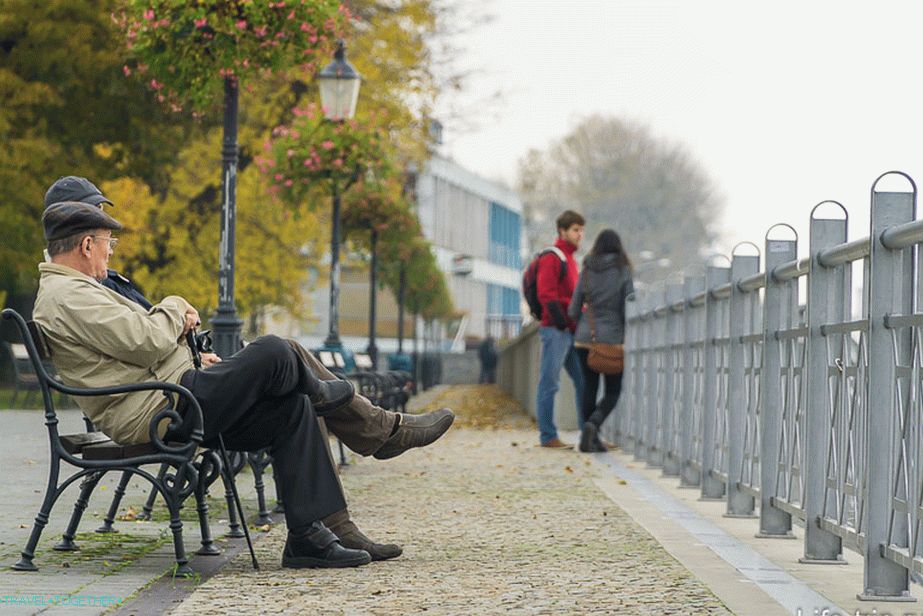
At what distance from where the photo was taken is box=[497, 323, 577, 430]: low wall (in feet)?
68.7

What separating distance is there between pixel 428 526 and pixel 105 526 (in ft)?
5.48

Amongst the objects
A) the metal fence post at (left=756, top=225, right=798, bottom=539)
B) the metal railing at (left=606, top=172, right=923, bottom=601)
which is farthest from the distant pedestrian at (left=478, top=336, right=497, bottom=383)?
the metal fence post at (left=756, top=225, right=798, bottom=539)

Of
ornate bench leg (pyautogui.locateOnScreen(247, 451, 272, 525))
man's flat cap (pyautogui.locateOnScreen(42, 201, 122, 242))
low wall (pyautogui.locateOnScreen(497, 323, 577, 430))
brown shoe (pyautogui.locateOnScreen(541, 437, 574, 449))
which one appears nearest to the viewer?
man's flat cap (pyautogui.locateOnScreen(42, 201, 122, 242))

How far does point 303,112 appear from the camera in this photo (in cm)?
2356

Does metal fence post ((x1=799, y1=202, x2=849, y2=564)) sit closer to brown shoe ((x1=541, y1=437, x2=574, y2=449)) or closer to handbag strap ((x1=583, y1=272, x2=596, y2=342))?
handbag strap ((x1=583, y1=272, x2=596, y2=342))

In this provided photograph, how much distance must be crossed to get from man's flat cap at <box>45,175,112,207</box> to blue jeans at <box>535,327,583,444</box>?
9807mm

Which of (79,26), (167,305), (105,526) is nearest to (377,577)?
(167,305)

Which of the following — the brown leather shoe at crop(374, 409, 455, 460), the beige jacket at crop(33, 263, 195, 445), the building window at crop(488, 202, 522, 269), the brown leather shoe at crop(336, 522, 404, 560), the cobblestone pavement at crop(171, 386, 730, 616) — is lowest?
the cobblestone pavement at crop(171, 386, 730, 616)

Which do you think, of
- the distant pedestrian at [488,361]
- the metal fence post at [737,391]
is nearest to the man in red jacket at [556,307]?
the metal fence post at [737,391]

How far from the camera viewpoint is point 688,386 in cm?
1291

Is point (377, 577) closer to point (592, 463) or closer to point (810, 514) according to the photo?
point (810, 514)

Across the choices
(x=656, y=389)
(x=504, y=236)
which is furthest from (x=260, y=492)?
(x=504, y=236)

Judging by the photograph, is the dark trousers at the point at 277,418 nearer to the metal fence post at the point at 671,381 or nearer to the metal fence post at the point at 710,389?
the metal fence post at the point at 710,389

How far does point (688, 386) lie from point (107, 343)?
→ 6.58 meters
